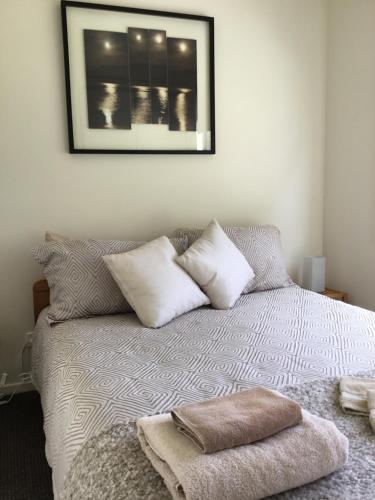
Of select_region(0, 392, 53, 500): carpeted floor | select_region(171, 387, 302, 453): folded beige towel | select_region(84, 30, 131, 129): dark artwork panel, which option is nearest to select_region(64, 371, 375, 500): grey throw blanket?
select_region(171, 387, 302, 453): folded beige towel

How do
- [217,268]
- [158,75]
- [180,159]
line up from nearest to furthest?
[217,268], [158,75], [180,159]

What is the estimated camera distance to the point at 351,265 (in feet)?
10.4

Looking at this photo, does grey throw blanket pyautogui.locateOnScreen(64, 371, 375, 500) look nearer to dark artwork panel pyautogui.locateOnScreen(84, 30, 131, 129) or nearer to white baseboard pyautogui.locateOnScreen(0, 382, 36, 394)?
white baseboard pyautogui.locateOnScreen(0, 382, 36, 394)

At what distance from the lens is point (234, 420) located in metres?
1.00

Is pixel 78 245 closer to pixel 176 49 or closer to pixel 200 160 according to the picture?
pixel 200 160

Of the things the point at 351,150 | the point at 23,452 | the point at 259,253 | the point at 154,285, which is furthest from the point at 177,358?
the point at 351,150

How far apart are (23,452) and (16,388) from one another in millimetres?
643

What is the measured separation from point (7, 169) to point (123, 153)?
0.66 m

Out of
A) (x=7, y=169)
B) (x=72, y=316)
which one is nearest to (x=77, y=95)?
(x=7, y=169)

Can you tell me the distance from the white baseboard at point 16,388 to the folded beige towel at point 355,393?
198 cm

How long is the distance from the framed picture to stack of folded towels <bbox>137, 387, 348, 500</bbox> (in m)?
1.97

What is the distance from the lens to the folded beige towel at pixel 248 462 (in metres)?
0.88

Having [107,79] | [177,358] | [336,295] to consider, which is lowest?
[336,295]

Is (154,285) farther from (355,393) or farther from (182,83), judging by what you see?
(182,83)
